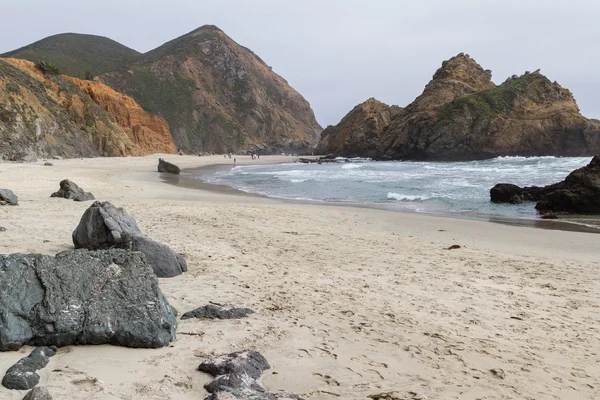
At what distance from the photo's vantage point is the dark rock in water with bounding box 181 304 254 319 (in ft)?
13.8

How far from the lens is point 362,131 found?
264 ft

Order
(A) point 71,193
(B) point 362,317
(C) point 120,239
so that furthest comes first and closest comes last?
(A) point 71,193
(C) point 120,239
(B) point 362,317

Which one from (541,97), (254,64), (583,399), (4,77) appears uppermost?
(254,64)

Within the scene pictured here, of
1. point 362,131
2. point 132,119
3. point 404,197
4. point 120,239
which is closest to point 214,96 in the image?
point 362,131

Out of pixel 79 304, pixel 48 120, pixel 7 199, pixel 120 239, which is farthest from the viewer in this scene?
pixel 48 120

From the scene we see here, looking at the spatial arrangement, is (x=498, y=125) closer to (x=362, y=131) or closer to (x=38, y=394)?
(x=362, y=131)

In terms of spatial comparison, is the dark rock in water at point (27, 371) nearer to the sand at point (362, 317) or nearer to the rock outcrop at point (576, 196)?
the sand at point (362, 317)

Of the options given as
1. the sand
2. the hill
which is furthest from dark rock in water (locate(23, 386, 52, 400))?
the hill

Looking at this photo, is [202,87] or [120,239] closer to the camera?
[120,239]

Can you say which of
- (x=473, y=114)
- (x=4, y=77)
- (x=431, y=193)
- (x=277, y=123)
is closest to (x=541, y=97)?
(x=473, y=114)

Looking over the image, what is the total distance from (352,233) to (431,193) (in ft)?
39.1

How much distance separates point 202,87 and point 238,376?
122m

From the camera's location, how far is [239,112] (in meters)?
120

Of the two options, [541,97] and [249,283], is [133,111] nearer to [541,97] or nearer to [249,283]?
[541,97]
